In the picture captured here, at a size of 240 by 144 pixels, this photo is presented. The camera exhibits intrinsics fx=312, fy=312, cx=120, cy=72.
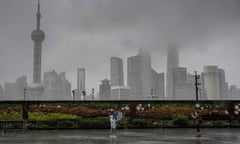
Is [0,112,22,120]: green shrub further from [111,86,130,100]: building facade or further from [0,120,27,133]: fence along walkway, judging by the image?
[111,86,130,100]: building facade

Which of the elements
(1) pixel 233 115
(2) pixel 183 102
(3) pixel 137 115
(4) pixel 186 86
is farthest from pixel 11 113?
(4) pixel 186 86

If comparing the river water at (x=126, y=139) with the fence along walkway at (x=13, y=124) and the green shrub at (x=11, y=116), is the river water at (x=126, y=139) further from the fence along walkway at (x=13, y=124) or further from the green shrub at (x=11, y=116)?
the green shrub at (x=11, y=116)

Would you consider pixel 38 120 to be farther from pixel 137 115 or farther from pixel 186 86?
pixel 186 86

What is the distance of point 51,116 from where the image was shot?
32969mm

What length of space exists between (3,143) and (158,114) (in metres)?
19.1

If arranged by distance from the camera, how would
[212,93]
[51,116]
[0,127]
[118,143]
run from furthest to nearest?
[212,93]
[51,116]
[0,127]
[118,143]

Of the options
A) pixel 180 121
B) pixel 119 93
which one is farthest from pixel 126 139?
pixel 119 93

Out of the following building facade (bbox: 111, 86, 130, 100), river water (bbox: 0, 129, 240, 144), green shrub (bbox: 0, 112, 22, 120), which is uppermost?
building facade (bbox: 111, 86, 130, 100)

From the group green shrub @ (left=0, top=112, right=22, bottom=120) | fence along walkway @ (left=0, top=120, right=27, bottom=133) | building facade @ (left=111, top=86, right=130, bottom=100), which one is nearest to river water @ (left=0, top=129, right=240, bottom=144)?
fence along walkway @ (left=0, top=120, right=27, bottom=133)

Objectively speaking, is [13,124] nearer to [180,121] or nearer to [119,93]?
[180,121]

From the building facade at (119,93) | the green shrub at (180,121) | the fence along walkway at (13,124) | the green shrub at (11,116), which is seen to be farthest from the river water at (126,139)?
the building facade at (119,93)

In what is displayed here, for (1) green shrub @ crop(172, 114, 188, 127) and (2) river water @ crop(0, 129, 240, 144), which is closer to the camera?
(2) river water @ crop(0, 129, 240, 144)

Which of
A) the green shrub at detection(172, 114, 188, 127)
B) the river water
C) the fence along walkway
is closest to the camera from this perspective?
the river water

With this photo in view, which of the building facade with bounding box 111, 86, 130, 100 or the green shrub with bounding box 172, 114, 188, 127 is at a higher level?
the building facade with bounding box 111, 86, 130, 100
